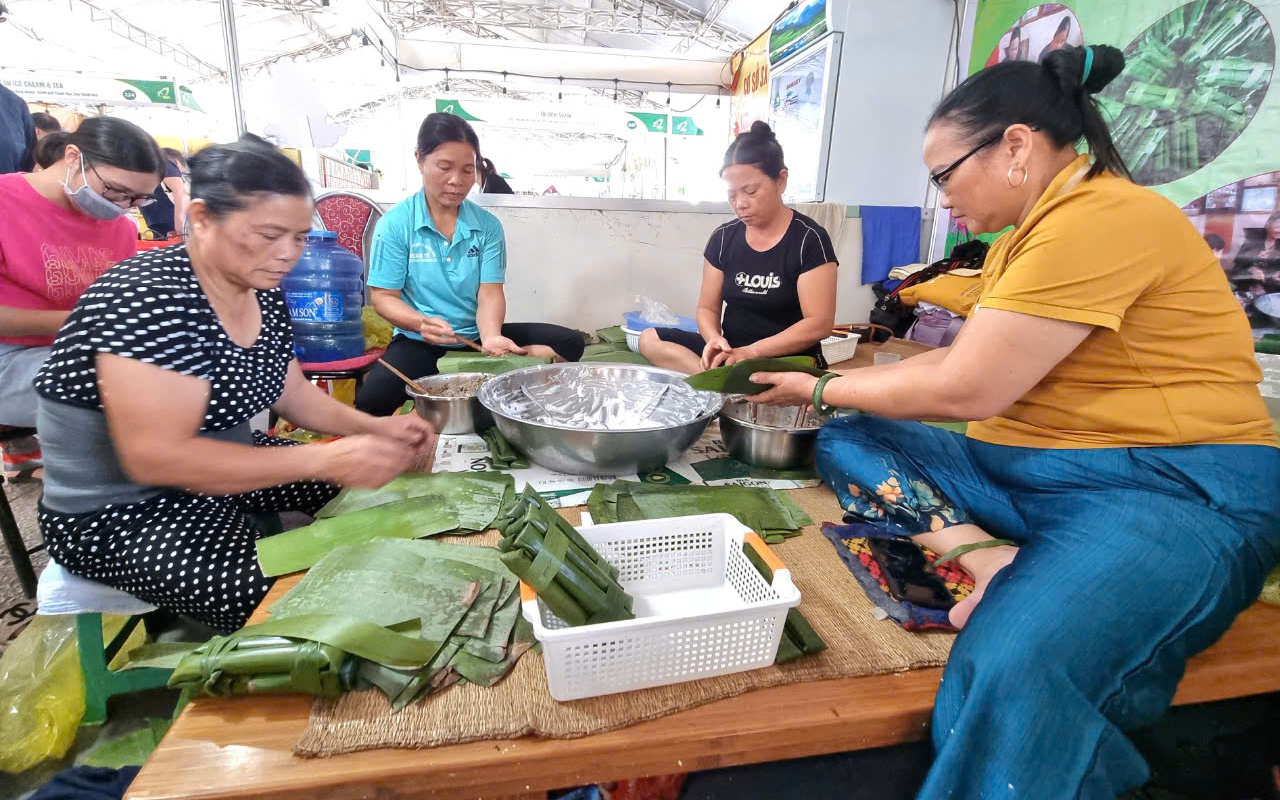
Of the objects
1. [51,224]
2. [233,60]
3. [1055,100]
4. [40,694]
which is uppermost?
[233,60]

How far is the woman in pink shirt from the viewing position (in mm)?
1771

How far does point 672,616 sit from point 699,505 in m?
0.55

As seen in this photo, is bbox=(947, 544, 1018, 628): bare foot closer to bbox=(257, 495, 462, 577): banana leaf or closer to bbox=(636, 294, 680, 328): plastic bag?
bbox=(257, 495, 462, 577): banana leaf

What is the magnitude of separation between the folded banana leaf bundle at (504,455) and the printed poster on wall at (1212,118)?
286 centimetres

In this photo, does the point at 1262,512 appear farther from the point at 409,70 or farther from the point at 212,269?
the point at 409,70

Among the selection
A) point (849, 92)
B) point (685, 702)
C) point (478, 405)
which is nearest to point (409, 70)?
point (849, 92)

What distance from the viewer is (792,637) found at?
860mm

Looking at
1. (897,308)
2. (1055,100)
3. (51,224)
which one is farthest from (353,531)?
(897,308)

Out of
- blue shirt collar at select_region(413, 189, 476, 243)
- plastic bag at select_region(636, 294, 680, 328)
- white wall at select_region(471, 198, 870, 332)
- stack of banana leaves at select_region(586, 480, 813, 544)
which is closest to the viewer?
stack of banana leaves at select_region(586, 480, 813, 544)

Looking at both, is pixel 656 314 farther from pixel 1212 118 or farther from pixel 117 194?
pixel 1212 118

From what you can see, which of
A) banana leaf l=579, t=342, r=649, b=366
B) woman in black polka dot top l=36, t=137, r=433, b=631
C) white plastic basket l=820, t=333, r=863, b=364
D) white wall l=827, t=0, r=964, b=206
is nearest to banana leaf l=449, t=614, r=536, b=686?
woman in black polka dot top l=36, t=137, r=433, b=631

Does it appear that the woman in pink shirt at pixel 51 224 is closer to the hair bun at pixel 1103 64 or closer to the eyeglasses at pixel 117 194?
the eyeglasses at pixel 117 194

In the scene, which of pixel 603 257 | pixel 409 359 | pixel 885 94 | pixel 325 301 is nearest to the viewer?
pixel 409 359

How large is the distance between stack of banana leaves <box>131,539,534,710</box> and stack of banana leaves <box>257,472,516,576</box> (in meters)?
0.09
